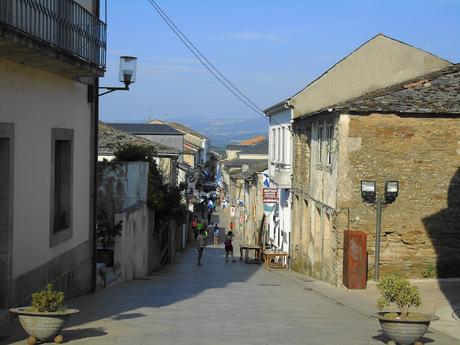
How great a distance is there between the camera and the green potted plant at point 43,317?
319 inches

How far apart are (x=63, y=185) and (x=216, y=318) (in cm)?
418

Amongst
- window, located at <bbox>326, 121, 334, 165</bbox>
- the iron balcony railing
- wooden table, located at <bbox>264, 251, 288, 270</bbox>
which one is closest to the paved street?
the iron balcony railing

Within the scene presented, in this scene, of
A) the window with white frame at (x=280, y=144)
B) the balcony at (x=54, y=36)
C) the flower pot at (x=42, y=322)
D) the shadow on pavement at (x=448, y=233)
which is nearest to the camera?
the flower pot at (x=42, y=322)

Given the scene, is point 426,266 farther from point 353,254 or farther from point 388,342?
point 388,342

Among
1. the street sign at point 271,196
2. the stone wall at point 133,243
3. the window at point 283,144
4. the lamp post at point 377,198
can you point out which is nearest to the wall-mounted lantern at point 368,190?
the lamp post at point 377,198

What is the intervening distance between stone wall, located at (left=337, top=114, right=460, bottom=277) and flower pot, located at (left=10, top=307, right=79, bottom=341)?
1126cm

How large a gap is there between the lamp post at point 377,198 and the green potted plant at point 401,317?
8.38 m

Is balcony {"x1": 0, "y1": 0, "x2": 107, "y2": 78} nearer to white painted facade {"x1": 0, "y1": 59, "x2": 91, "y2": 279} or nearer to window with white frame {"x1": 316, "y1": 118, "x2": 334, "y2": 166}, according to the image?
white painted facade {"x1": 0, "y1": 59, "x2": 91, "y2": 279}

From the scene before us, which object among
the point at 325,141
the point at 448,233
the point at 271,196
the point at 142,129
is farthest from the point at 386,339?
the point at 142,129

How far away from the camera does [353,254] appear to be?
56.7 ft

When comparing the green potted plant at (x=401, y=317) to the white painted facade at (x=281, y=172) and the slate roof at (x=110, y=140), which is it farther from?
the white painted facade at (x=281, y=172)

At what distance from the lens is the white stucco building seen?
30.0m

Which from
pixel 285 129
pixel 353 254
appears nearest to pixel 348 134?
pixel 353 254

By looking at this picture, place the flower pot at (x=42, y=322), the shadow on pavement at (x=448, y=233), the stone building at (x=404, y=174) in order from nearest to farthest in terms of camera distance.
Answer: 1. the flower pot at (x=42, y=322)
2. the stone building at (x=404, y=174)
3. the shadow on pavement at (x=448, y=233)
